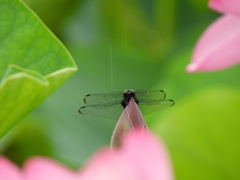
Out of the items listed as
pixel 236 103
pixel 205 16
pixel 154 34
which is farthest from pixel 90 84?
pixel 236 103

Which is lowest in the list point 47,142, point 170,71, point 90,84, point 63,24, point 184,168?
point 184,168

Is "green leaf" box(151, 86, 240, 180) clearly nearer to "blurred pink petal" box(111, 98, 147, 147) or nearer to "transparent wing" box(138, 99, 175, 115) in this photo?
"transparent wing" box(138, 99, 175, 115)

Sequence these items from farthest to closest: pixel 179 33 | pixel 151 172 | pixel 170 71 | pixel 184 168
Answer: pixel 179 33, pixel 170 71, pixel 184 168, pixel 151 172

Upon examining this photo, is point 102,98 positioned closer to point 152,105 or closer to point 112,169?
point 152,105

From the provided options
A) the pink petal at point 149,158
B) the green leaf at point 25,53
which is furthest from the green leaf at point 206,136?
the pink petal at point 149,158

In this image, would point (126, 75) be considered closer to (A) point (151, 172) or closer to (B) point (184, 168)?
(B) point (184, 168)
